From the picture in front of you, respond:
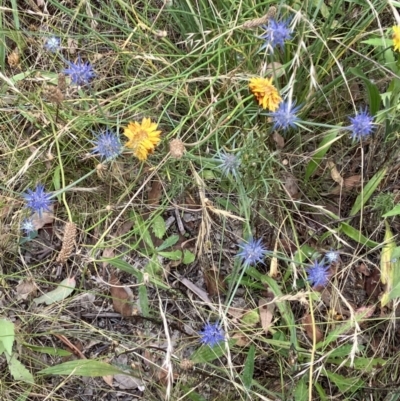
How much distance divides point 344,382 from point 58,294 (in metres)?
0.58

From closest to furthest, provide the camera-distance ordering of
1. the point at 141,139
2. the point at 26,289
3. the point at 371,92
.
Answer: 1. the point at 141,139
2. the point at 371,92
3. the point at 26,289

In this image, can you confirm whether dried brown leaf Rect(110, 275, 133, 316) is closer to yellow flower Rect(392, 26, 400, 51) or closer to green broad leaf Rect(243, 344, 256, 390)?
green broad leaf Rect(243, 344, 256, 390)

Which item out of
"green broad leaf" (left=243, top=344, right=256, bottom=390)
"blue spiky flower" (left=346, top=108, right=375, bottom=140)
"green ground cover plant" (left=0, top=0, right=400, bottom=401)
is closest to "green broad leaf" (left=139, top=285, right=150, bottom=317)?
"green ground cover plant" (left=0, top=0, right=400, bottom=401)

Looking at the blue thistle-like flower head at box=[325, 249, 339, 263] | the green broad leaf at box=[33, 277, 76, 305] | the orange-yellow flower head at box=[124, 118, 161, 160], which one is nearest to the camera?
the orange-yellow flower head at box=[124, 118, 161, 160]

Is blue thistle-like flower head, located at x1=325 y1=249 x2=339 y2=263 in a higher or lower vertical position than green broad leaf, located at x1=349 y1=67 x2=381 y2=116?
lower

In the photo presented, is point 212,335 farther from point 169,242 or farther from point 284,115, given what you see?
point 284,115

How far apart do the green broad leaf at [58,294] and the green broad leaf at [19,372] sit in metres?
0.13

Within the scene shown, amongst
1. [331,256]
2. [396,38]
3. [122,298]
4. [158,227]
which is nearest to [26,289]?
[122,298]

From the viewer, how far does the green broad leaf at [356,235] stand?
1.12 metres

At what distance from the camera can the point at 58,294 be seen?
1.19m

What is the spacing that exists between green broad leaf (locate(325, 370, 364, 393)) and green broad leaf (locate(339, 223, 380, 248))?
25cm

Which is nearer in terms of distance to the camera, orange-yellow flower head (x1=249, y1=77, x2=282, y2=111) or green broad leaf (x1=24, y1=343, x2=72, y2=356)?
orange-yellow flower head (x1=249, y1=77, x2=282, y2=111)

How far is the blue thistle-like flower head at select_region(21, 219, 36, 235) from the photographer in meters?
1.11

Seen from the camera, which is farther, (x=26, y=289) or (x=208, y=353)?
(x=26, y=289)
